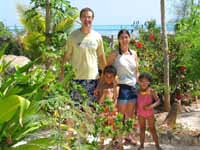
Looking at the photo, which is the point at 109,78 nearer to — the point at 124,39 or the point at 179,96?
the point at 124,39

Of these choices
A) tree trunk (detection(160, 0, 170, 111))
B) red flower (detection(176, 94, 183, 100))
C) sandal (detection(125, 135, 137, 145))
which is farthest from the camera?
red flower (detection(176, 94, 183, 100))

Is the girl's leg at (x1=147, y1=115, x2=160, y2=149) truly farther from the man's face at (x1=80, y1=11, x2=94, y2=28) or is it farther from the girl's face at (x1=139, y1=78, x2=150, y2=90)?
the man's face at (x1=80, y1=11, x2=94, y2=28)

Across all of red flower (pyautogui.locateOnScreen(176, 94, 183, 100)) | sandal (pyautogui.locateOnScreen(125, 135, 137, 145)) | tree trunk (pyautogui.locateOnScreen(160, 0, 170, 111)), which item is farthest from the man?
red flower (pyautogui.locateOnScreen(176, 94, 183, 100))

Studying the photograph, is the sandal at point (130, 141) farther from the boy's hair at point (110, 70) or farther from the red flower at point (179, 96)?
Result: the red flower at point (179, 96)

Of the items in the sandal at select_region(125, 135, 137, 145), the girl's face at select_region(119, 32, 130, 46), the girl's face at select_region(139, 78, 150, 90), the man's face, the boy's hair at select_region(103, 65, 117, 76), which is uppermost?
the man's face

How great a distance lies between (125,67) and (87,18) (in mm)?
752

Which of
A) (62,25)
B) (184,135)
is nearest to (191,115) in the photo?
(184,135)

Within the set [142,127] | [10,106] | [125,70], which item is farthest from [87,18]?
[10,106]

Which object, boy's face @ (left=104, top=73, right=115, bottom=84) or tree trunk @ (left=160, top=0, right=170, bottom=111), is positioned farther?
tree trunk @ (left=160, top=0, right=170, bottom=111)

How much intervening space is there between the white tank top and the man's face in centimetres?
53

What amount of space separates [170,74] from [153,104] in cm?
393

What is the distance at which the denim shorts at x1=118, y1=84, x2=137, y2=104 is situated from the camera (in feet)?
22.0

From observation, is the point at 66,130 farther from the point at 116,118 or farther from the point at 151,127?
the point at 151,127

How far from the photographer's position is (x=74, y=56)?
673 centimetres
